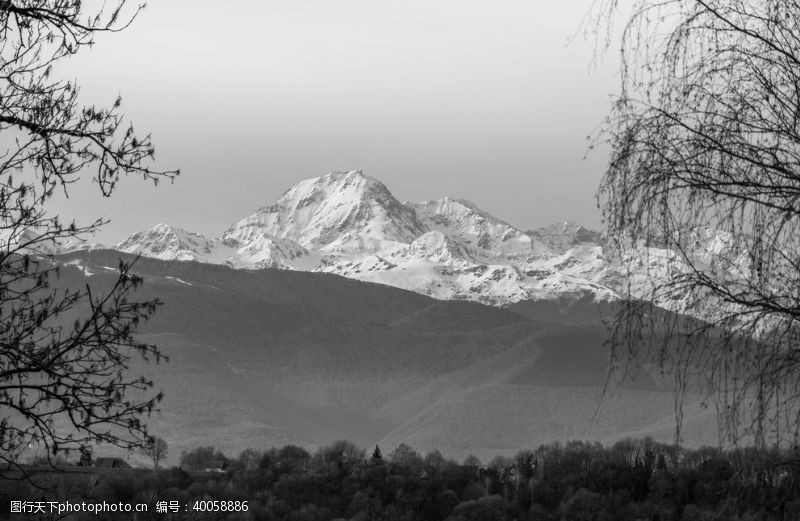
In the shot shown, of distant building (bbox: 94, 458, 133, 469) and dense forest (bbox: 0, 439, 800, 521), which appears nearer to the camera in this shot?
dense forest (bbox: 0, 439, 800, 521)

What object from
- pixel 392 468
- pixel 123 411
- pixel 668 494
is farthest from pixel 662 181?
pixel 392 468

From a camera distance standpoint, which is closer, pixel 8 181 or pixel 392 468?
pixel 8 181

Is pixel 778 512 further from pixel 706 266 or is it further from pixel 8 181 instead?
pixel 8 181

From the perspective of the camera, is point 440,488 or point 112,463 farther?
point 112,463

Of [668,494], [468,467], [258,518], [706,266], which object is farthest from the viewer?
[468,467]

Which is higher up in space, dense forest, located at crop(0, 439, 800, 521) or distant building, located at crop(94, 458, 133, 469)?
distant building, located at crop(94, 458, 133, 469)

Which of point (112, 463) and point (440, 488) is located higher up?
point (112, 463)

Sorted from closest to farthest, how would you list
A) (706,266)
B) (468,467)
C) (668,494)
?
(706,266) → (668,494) → (468,467)

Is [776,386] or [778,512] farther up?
[776,386]

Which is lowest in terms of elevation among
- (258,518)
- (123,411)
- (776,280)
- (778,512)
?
(258,518)

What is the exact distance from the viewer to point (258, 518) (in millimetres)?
109500

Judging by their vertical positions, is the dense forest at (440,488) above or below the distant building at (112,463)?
below

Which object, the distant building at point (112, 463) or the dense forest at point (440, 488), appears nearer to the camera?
the dense forest at point (440, 488)

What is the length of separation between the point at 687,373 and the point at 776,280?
2.91 feet
